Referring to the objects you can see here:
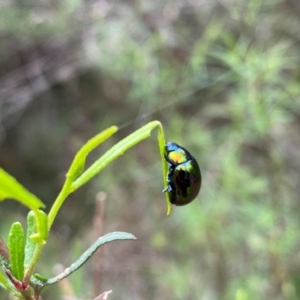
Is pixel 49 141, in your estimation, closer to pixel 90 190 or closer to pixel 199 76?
pixel 90 190

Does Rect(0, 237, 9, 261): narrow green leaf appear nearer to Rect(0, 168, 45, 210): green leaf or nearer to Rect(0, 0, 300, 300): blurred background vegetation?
Rect(0, 168, 45, 210): green leaf

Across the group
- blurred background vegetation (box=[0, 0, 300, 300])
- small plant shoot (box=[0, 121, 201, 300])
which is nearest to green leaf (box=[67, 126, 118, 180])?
small plant shoot (box=[0, 121, 201, 300])

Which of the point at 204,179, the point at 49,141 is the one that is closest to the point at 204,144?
the point at 204,179

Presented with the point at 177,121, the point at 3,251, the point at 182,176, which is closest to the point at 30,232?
the point at 3,251

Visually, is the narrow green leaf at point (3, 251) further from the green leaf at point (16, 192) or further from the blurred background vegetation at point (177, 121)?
the blurred background vegetation at point (177, 121)

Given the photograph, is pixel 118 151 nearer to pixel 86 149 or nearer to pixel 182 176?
pixel 86 149

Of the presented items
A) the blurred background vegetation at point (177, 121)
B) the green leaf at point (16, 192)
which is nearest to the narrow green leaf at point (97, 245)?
the green leaf at point (16, 192)
